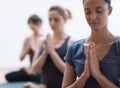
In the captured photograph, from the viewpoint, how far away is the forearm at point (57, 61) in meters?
1.58

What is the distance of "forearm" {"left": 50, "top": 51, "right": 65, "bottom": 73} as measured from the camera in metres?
1.58

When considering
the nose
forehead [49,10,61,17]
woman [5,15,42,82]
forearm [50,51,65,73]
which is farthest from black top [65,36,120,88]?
woman [5,15,42,82]

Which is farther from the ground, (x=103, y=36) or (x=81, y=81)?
(x=103, y=36)

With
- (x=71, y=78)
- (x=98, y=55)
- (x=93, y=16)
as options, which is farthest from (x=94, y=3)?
(x=71, y=78)

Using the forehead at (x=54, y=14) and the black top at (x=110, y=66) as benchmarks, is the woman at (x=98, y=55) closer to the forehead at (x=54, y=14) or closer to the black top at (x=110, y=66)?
the black top at (x=110, y=66)

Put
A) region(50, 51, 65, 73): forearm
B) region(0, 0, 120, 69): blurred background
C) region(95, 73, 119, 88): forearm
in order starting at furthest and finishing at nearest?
region(0, 0, 120, 69): blurred background
region(50, 51, 65, 73): forearm
region(95, 73, 119, 88): forearm

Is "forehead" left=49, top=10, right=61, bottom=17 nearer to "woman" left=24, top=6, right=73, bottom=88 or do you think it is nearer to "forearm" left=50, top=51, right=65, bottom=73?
"woman" left=24, top=6, right=73, bottom=88

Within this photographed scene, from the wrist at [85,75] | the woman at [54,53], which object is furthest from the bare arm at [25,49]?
the wrist at [85,75]

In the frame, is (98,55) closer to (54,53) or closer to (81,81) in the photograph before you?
(81,81)

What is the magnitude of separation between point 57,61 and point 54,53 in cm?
5

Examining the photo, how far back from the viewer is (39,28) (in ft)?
8.24

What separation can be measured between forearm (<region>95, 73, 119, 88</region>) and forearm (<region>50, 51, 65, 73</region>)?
2.10 ft

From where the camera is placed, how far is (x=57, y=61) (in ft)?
5.19

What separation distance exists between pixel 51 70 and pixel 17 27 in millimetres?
2072
